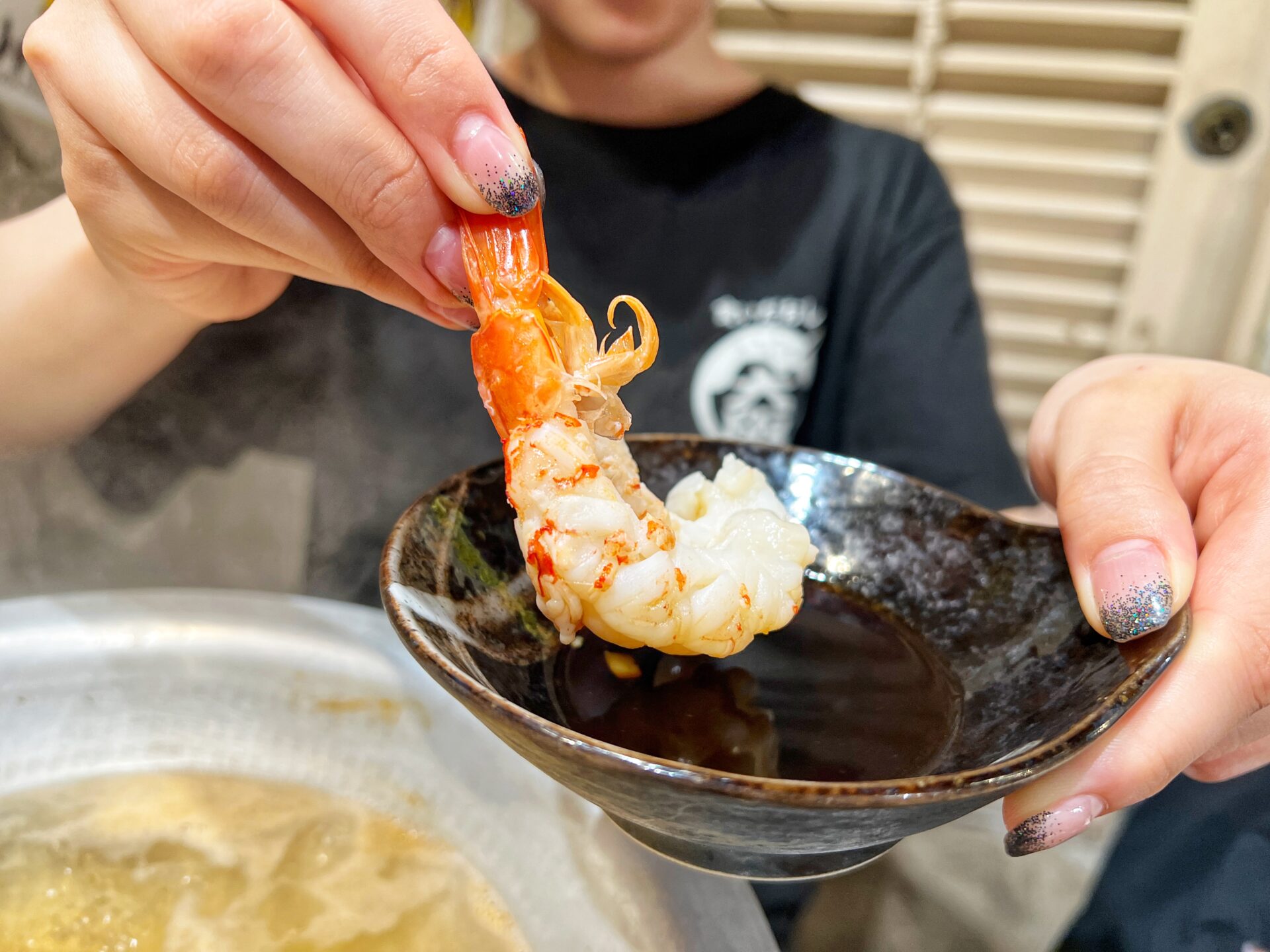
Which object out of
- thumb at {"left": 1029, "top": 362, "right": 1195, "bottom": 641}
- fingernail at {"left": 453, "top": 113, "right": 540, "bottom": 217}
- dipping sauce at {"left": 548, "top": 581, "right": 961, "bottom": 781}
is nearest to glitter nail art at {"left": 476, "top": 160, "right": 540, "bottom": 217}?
fingernail at {"left": 453, "top": 113, "right": 540, "bottom": 217}

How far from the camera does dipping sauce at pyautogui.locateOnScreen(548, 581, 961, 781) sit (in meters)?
0.76

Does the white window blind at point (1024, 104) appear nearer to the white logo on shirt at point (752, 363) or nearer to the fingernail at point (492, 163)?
the white logo on shirt at point (752, 363)

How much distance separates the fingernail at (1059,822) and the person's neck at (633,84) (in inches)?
52.5

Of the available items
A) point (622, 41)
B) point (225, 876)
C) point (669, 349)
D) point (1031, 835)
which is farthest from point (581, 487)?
point (622, 41)

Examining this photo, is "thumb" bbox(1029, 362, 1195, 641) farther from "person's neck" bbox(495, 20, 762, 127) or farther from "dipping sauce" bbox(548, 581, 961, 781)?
"person's neck" bbox(495, 20, 762, 127)

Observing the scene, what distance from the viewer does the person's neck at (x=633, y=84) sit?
59.6 inches

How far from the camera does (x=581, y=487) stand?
743mm

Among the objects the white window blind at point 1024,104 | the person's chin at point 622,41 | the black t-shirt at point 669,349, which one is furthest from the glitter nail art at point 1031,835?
the white window blind at point 1024,104

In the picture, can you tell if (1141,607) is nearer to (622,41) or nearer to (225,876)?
(225,876)

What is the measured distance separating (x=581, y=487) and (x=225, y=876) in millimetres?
640

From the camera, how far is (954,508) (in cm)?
98

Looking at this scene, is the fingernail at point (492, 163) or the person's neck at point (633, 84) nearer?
A: the fingernail at point (492, 163)

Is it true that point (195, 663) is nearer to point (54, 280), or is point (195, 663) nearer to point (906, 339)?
point (54, 280)

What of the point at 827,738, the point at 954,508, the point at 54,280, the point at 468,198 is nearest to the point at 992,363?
the point at 954,508
